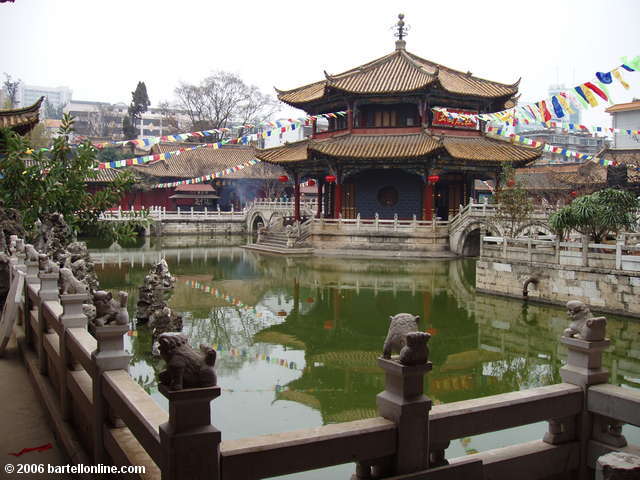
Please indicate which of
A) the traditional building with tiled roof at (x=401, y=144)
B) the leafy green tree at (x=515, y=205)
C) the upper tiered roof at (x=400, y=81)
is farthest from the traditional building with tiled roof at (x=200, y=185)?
the leafy green tree at (x=515, y=205)

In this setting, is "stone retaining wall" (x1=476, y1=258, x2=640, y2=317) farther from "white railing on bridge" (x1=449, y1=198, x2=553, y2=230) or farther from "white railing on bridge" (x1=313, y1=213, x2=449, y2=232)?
"white railing on bridge" (x1=313, y1=213, x2=449, y2=232)

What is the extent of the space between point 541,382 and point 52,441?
26.2 feet

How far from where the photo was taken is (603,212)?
15.7m

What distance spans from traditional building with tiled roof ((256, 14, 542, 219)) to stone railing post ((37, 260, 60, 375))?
76.7 ft

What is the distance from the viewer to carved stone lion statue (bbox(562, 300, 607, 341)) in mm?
5105

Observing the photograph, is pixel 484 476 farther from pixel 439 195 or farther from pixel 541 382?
pixel 439 195

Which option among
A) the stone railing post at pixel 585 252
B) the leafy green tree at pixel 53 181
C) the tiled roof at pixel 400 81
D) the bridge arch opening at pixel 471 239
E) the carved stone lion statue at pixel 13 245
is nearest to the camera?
the carved stone lion statue at pixel 13 245

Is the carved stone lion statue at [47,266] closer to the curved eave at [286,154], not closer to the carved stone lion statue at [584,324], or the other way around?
the carved stone lion statue at [584,324]

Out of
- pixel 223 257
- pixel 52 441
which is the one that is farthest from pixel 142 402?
pixel 223 257

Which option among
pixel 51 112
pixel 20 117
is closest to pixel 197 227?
pixel 20 117

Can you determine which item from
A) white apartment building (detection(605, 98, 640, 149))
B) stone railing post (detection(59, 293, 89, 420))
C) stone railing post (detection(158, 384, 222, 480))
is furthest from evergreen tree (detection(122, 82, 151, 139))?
stone railing post (detection(158, 384, 222, 480))

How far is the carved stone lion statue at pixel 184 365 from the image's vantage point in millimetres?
3373

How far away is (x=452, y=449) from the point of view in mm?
7426

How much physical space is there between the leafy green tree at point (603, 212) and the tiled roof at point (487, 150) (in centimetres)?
1297
